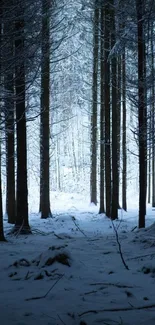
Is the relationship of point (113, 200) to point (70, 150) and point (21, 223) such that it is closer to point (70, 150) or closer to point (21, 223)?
point (21, 223)

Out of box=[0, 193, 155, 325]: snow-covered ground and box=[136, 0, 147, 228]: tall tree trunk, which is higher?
box=[136, 0, 147, 228]: tall tree trunk

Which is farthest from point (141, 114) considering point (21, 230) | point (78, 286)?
point (78, 286)

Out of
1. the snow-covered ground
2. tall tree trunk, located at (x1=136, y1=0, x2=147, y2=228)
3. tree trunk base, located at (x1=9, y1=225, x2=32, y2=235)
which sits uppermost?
tall tree trunk, located at (x1=136, y1=0, x2=147, y2=228)

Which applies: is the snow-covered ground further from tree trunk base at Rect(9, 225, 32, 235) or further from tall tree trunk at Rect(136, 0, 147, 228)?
tall tree trunk at Rect(136, 0, 147, 228)

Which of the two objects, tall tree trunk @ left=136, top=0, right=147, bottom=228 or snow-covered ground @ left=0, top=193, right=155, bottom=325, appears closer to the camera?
snow-covered ground @ left=0, top=193, right=155, bottom=325

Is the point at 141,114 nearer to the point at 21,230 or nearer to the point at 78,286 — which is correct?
the point at 21,230

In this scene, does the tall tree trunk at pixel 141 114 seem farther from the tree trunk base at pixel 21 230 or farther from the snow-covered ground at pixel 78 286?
the tree trunk base at pixel 21 230

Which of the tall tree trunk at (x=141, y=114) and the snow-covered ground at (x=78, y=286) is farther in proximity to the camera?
the tall tree trunk at (x=141, y=114)

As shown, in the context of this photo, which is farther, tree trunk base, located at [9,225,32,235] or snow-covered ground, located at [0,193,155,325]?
tree trunk base, located at [9,225,32,235]

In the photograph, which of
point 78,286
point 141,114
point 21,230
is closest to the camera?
point 78,286

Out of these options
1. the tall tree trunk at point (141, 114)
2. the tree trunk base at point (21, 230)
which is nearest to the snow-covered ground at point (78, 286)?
the tree trunk base at point (21, 230)

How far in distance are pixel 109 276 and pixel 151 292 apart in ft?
2.62

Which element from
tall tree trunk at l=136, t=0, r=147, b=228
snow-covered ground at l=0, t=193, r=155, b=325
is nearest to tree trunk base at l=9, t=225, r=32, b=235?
snow-covered ground at l=0, t=193, r=155, b=325

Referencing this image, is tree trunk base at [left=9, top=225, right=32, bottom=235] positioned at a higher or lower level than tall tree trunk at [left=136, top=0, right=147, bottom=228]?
lower
